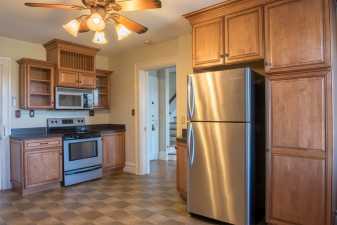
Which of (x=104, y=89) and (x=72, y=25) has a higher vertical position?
(x=72, y=25)

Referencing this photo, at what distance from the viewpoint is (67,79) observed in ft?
14.9

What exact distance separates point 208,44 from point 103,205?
2.45 m

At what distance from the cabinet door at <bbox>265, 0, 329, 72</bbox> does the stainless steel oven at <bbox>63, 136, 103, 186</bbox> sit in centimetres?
328

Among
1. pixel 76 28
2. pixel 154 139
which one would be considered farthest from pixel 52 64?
pixel 154 139

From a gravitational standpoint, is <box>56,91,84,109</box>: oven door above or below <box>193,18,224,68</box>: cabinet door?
below

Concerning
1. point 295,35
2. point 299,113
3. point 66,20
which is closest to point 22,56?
point 66,20

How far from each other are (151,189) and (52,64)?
267cm

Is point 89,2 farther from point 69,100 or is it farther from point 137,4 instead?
point 69,100

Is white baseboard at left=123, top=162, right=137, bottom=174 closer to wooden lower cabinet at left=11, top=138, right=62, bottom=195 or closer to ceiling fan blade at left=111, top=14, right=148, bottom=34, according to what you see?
wooden lower cabinet at left=11, top=138, right=62, bottom=195

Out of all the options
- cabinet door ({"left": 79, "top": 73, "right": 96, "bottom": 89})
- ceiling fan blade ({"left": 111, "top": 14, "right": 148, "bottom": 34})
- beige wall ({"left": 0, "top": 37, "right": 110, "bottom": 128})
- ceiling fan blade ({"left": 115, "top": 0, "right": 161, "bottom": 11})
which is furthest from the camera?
cabinet door ({"left": 79, "top": 73, "right": 96, "bottom": 89})

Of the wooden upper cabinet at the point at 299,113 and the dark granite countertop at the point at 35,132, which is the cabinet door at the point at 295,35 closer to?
the wooden upper cabinet at the point at 299,113

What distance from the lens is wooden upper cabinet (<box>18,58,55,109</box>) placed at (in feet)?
13.8

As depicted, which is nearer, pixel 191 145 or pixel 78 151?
pixel 191 145

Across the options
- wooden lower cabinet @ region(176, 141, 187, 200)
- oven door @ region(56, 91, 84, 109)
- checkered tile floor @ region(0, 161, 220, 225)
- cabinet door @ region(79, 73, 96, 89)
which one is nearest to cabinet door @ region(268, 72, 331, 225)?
checkered tile floor @ region(0, 161, 220, 225)
